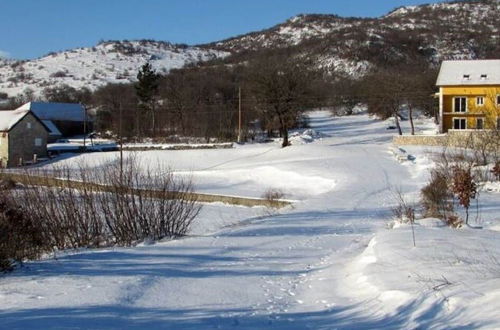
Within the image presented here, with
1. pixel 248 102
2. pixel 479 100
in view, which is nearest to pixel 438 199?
pixel 479 100

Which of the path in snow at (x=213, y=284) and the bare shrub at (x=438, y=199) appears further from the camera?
the bare shrub at (x=438, y=199)

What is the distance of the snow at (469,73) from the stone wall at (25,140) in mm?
38108

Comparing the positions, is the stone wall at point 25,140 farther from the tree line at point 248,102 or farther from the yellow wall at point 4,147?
the tree line at point 248,102

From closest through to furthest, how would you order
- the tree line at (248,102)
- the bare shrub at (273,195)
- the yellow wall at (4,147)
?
the bare shrub at (273,195) < the tree line at (248,102) < the yellow wall at (4,147)

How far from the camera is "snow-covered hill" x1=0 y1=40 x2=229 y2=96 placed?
15212 centimetres

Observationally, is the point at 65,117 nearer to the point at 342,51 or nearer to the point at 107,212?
the point at 107,212

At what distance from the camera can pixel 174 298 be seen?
738 cm

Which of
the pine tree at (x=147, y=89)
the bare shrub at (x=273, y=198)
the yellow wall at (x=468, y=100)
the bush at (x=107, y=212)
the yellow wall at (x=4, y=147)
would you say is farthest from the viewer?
the pine tree at (x=147, y=89)

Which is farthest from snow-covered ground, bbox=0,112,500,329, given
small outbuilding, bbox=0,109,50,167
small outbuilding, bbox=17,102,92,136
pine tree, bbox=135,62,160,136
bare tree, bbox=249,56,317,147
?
small outbuilding, bbox=17,102,92,136

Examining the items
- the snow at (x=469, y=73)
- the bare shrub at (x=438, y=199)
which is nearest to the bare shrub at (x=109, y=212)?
the bare shrub at (x=438, y=199)

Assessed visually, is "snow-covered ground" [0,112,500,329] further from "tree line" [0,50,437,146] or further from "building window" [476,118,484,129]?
"building window" [476,118,484,129]

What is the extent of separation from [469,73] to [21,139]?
140 ft

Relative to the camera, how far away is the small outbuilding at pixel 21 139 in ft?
189

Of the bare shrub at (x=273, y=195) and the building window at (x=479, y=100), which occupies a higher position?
the building window at (x=479, y=100)
